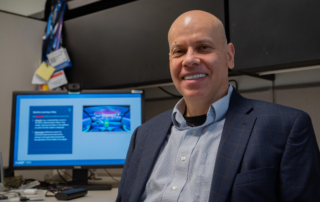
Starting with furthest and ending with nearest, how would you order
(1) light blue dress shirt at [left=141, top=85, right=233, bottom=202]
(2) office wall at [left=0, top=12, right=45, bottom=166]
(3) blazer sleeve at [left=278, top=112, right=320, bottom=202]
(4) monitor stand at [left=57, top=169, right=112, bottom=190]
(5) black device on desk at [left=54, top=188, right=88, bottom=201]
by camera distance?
(2) office wall at [left=0, top=12, right=45, bottom=166] → (4) monitor stand at [left=57, top=169, right=112, bottom=190] → (5) black device on desk at [left=54, top=188, right=88, bottom=201] → (1) light blue dress shirt at [left=141, top=85, right=233, bottom=202] → (3) blazer sleeve at [left=278, top=112, right=320, bottom=202]

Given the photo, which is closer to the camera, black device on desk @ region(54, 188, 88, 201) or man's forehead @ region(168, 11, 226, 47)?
man's forehead @ region(168, 11, 226, 47)

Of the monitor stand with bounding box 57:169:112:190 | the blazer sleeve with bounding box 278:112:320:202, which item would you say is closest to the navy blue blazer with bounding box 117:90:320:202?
the blazer sleeve with bounding box 278:112:320:202

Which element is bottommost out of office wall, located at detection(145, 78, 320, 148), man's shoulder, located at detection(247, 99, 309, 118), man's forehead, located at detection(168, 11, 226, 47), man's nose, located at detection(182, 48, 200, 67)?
man's shoulder, located at detection(247, 99, 309, 118)

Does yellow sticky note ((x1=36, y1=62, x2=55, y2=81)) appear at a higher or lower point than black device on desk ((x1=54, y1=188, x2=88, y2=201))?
higher

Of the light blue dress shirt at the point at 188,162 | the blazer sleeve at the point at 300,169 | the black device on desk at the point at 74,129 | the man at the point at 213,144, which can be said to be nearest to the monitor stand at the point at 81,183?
the black device on desk at the point at 74,129

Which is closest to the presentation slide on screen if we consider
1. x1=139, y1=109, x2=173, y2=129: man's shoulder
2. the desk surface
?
the desk surface

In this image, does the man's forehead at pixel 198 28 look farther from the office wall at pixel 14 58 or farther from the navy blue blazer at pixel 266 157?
the office wall at pixel 14 58

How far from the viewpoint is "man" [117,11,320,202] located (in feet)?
2.30

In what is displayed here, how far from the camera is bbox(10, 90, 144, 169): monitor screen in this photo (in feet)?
4.63

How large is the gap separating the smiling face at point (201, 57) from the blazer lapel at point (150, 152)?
0.14 meters

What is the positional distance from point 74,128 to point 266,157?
98 centimetres

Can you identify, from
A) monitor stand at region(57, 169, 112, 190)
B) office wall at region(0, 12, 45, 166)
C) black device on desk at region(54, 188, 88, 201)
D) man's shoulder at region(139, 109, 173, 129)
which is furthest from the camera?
office wall at region(0, 12, 45, 166)

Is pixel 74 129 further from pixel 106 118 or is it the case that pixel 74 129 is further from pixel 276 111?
pixel 276 111

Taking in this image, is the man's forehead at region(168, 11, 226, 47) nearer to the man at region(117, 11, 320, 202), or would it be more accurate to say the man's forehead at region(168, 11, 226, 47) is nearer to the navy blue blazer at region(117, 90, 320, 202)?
the man at region(117, 11, 320, 202)
